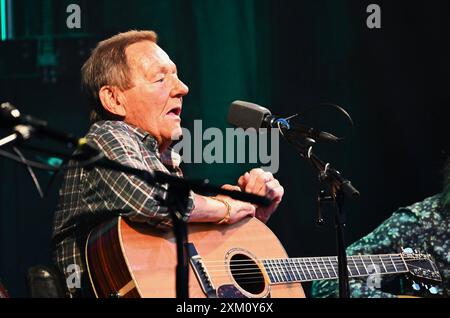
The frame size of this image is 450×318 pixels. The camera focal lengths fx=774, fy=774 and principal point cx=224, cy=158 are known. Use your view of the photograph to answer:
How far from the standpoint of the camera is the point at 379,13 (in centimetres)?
541

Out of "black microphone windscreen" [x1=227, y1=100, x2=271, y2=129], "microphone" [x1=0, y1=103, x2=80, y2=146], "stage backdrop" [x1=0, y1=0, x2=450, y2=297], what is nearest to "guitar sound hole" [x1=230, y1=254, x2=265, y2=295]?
"black microphone windscreen" [x1=227, y1=100, x2=271, y2=129]

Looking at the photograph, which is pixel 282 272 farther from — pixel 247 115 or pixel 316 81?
pixel 316 81

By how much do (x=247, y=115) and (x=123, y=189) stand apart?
0.70 metres

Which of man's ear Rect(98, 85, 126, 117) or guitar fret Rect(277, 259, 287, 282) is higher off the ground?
man's ear Rect(98, 85, 126, 117)

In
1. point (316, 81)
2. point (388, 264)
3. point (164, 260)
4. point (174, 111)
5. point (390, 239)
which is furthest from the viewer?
point (316, 81)

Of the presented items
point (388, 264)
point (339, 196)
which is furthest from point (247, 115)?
point (388, 264)

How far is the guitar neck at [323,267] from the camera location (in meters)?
3.54

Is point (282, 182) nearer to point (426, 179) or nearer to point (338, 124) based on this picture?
point (338, 124)

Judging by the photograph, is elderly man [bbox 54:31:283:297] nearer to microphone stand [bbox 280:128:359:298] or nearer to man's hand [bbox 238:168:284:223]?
man's hand [bbox 238:168:284:223]

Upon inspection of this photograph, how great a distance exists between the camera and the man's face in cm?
363

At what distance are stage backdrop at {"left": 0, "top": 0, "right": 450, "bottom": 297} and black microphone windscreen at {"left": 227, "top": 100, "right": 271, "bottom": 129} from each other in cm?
160

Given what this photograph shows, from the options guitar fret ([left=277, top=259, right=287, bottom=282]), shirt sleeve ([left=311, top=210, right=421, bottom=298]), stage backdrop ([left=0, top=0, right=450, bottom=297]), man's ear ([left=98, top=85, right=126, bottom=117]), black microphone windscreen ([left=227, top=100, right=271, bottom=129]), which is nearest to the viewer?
black microphone windscreen ([left=227, top=100, right=271, bottom=129])

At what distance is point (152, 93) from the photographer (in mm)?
3648

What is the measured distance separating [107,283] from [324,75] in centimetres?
288
